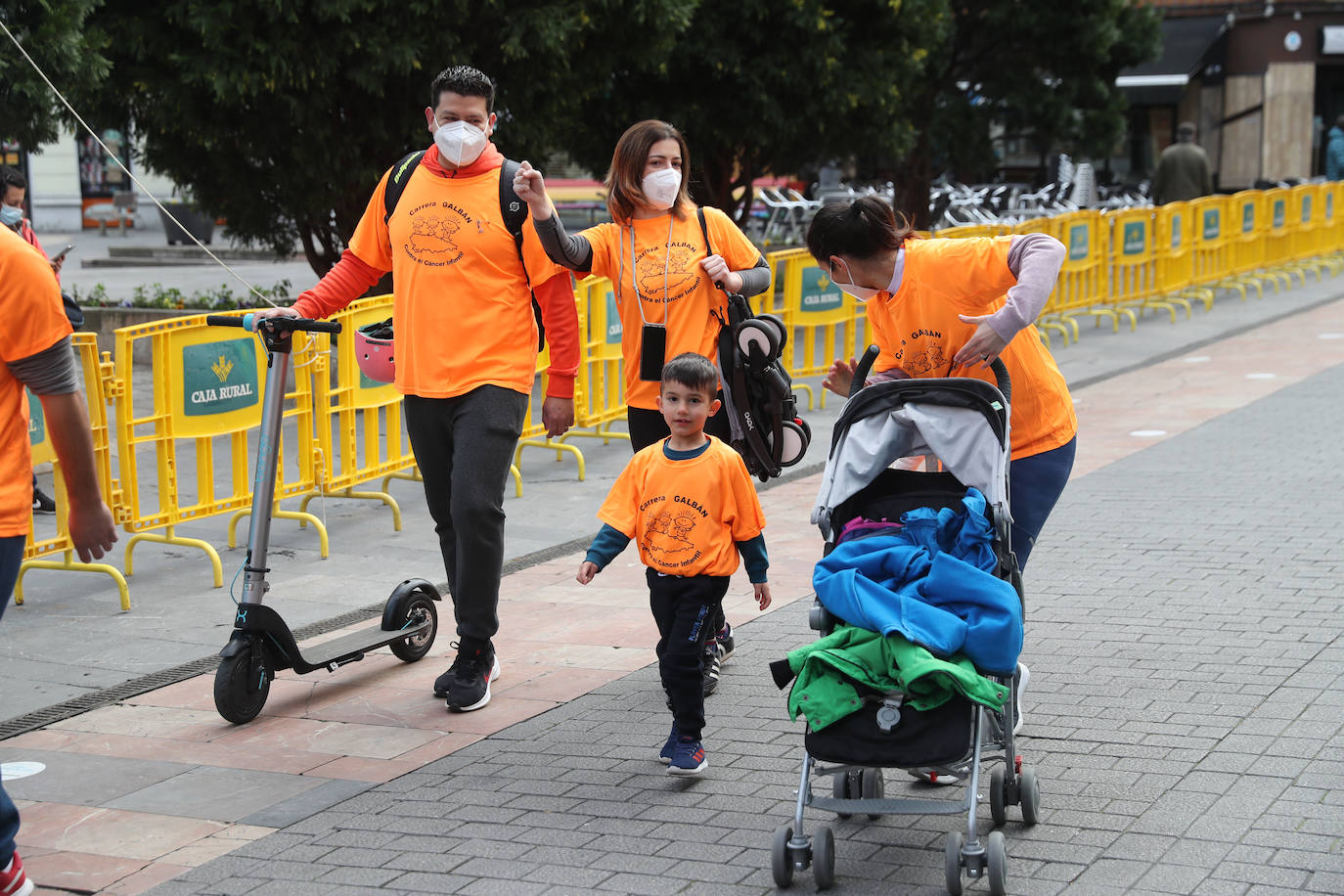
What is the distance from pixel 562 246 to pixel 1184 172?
55.0 ft

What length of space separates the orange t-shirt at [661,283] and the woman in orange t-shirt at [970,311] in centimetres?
105

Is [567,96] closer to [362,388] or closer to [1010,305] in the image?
[362,388]

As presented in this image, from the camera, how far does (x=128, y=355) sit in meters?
7.25

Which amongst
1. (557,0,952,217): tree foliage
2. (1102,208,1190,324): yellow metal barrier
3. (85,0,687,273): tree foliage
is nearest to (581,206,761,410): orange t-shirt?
(85,0,687,273): tree foliage

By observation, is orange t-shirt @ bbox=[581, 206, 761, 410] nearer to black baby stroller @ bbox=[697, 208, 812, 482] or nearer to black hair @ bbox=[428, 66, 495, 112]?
black baby stroller @ bbox=[697, 208, 812, 482]

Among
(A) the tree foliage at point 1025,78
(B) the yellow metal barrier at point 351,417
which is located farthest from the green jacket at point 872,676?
(A) the tree foliage at point 1025,78

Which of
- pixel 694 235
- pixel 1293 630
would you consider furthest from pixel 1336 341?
pixel 694 235

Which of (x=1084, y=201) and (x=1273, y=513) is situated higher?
(x=1084, y=201)

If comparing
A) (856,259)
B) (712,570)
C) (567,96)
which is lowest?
(712,570)

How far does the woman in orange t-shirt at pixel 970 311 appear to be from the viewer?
4340 mm

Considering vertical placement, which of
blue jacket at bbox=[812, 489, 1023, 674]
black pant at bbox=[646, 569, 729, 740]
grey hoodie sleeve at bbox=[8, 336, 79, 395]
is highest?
grey hoodie sleeve at bbox=[8, 336, 79, 395]

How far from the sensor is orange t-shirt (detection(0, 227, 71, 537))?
12.7ft

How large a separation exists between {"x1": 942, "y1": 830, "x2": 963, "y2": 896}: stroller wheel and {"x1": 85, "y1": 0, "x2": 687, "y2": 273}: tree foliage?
28.7 feet

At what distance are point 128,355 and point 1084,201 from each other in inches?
964
